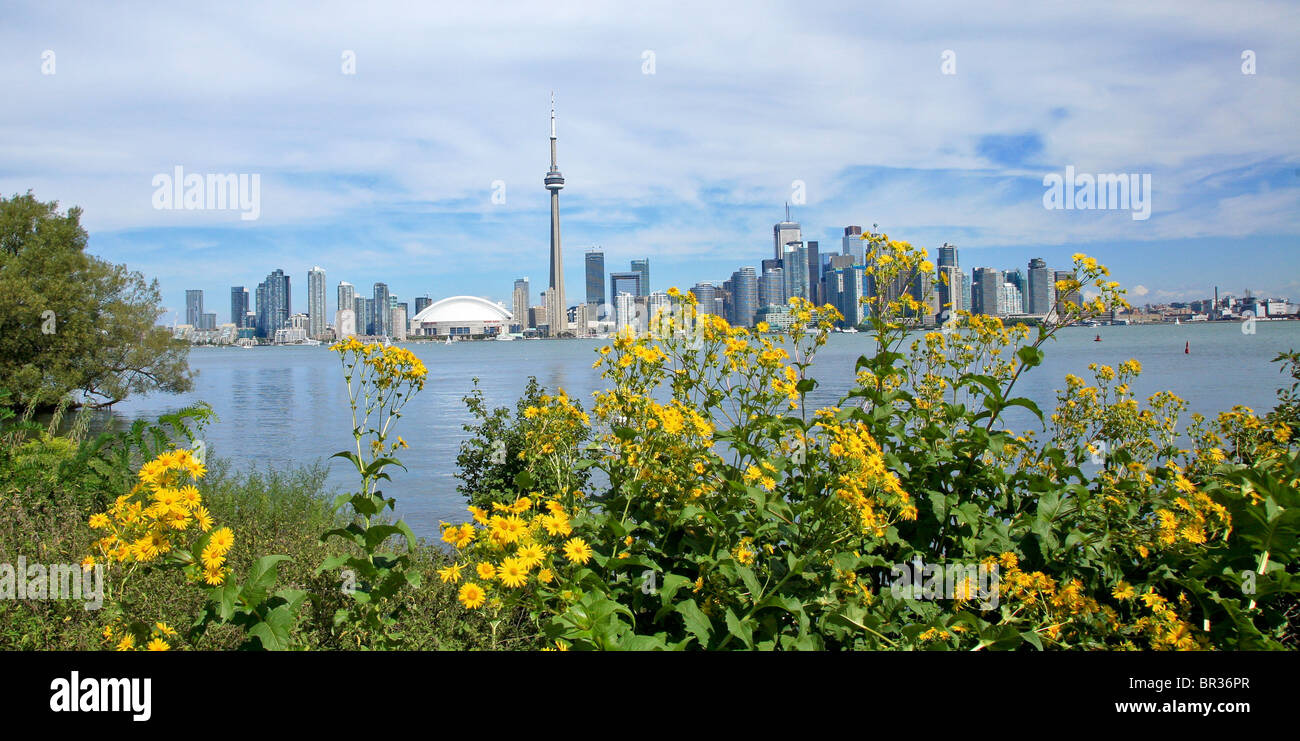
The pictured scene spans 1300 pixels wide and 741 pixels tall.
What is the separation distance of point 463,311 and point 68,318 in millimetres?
132277

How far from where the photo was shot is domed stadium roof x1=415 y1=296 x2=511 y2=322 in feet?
507

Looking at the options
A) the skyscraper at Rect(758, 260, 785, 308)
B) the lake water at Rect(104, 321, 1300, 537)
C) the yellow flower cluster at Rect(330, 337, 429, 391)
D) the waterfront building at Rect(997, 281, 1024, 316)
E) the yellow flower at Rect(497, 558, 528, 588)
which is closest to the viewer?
the yellow flower at Rect(497, 558, 528, 588)

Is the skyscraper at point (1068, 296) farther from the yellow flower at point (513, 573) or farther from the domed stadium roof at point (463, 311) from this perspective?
the domed stadium roof at point (463, 311)

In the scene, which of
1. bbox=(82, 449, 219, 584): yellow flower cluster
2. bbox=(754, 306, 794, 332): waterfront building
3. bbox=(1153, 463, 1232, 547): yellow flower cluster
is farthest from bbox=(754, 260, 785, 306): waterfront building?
bbox=(82, 449, 219, 584): yellow flower cluster

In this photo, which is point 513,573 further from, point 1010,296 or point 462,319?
point 462,319

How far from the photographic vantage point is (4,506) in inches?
215

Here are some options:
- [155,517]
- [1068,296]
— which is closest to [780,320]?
[1068,296]

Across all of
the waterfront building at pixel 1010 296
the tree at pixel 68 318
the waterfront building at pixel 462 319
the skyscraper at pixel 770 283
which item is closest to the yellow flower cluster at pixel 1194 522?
the waterfront building at pixel 1010 296

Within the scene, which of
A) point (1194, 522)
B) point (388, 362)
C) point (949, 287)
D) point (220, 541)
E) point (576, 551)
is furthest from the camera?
point (949, 287)

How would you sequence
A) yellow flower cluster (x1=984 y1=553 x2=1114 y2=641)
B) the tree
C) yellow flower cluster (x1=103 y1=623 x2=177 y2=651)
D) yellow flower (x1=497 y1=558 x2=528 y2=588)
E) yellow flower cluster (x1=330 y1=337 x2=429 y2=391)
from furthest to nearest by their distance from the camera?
the tree
yellow flower cluster (x1=330 y1=337 x2=429 y2=391)
yellow flower cluster (x1=984 y1=553 x2=1114 y2=641)
yellow flower cluster (x1=103 y1=623 x2=177 y2=651)
yellow flower (x1=497 y1=558 x2=528 y2=588)

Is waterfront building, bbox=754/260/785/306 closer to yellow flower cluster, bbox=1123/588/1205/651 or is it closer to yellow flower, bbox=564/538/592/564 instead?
yellow flower cluster, bbox=1123/588/1205/651

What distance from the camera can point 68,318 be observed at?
25.9 metres

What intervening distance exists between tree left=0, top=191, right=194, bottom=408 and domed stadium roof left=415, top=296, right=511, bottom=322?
12222 cm
